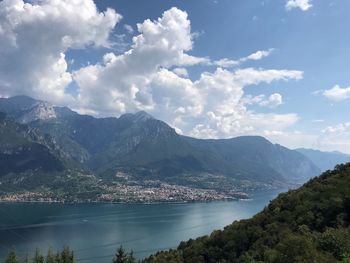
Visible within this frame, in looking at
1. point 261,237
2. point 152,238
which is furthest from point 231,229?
point 152,238

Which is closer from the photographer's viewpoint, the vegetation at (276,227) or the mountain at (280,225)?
the mountain at (280,225)

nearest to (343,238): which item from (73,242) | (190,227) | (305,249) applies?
(305,249)

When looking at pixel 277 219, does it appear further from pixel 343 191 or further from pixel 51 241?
pixel 51 241

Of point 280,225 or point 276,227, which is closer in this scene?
point 276,227

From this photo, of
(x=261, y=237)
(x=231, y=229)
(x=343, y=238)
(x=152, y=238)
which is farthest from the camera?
(x=152, y=238)

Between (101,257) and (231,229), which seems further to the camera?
(101,257)

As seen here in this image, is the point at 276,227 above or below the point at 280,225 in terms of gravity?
below

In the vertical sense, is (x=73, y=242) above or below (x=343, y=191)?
below

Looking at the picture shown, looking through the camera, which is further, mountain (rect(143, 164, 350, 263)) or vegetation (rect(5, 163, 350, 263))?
vegetation (rect(5, 163, 350, 263))

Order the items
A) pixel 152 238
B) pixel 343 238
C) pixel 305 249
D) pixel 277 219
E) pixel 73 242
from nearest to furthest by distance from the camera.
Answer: pixel 305 249
pixel 343 238
pixel 277 219
pixel 73 242
pixel 152 238

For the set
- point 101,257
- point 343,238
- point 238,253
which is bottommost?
point 101,257
